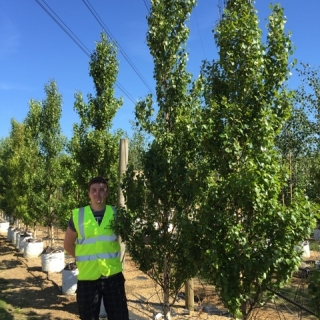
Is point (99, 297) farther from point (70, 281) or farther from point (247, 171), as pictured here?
point (70, 281)

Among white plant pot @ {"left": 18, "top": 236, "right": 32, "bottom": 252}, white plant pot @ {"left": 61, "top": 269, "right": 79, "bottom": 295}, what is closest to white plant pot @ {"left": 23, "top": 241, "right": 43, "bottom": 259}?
white plant pot @ {"left": 18, "top": 236, "right": 32, "bottom": 252}

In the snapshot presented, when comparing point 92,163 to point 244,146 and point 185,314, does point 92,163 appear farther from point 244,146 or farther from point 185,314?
point 244,146

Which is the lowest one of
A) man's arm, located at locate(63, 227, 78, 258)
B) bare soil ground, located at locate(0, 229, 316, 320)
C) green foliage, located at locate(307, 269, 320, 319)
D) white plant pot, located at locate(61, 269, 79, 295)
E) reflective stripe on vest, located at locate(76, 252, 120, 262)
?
bare soil ground, located at locate(0, 229, 316, 320)

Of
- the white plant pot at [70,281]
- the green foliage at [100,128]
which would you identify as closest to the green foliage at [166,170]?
the green foliage at [100,128]

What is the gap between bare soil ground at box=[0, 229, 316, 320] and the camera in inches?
261

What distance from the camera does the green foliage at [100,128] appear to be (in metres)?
7.29

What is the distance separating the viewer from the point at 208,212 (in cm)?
313

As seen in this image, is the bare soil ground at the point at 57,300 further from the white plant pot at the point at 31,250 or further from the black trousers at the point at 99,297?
the black trousers at the point at 99,297

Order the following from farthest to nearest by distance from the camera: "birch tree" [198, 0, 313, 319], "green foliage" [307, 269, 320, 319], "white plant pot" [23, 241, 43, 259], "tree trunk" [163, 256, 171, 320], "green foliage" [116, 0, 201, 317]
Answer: "white plant pot" [23, 241, 43, 259]
"tree trunk" [163, 256, 171, 320]
"green foliage" [116, 0, 201, 317]
"birch tree" [198, 0, 313, 319]
"green foliage" [307, 269, 320, 319]

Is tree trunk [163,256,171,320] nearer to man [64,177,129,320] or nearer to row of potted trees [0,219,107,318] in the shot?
man [64,177,129,320]

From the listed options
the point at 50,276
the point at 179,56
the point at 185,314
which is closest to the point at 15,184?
the point at 50,276

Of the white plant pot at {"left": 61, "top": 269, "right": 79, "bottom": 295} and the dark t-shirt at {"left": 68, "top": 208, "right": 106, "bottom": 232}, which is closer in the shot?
the dark t-shirt at {"left": 68, "top": 208, "right": 106, "bottom": 232}

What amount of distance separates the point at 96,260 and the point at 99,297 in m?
0.41

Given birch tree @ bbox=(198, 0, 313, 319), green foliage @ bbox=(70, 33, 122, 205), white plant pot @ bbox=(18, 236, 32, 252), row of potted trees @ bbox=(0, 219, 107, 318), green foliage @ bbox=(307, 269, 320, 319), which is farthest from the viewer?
white plant pot @ bbox=(18, 236, 32, 252)
